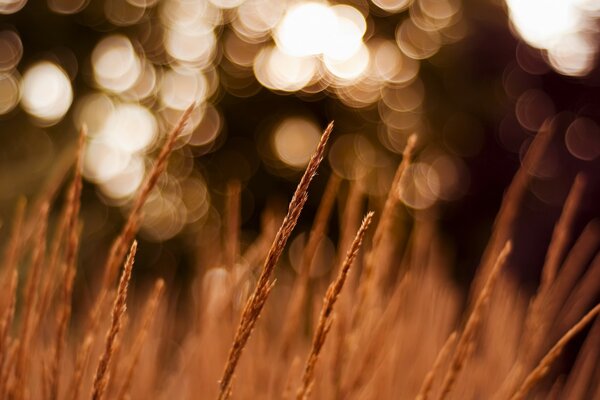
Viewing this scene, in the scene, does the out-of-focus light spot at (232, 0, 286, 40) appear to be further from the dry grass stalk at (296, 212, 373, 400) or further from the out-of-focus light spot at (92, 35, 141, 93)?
the dry grass stalk at (296, 212, 373, 400)

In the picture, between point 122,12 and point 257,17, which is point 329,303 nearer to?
point 122,12

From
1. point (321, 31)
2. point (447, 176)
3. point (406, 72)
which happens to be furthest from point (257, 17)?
point (447, 176)

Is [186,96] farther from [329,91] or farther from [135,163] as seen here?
[329,91]

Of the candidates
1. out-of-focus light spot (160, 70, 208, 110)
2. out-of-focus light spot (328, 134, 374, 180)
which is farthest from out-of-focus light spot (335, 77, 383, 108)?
out-of-focus light spot (160, 70, 208, 110)

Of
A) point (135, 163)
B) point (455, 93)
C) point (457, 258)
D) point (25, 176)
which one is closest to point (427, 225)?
point (25, 176)

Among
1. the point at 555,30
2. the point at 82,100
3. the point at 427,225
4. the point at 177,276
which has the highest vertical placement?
the point at 555,30

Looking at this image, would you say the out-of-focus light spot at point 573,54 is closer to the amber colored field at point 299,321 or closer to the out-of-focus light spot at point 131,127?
the out-of-focus light spot at point 131,127

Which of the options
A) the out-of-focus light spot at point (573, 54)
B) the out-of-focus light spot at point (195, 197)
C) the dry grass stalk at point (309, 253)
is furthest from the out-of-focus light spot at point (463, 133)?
the dry grass stalk at point (309, 253)
